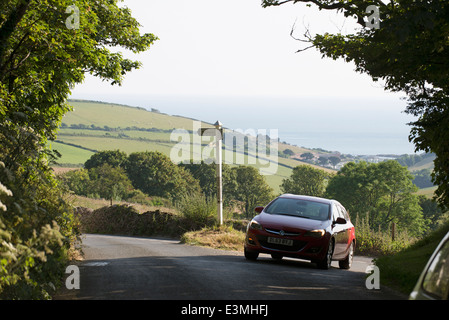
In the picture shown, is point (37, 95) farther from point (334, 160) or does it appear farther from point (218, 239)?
point (334, 160)

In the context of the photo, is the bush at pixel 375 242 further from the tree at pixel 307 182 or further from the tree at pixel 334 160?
the tree at pixel 334 160

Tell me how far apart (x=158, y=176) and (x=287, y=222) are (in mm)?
86560

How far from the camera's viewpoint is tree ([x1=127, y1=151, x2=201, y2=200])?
9831 centimetres

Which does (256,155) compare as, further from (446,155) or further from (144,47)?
(446,155)

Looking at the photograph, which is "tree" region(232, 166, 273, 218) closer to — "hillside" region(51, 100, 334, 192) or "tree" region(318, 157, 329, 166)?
"hillside" region(51, 100, 334, 192)

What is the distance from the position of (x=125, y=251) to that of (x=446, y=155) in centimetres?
998

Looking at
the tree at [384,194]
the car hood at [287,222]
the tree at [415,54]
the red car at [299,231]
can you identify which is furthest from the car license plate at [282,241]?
the tree at [384,194]

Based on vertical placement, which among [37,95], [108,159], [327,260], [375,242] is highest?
[108,159]

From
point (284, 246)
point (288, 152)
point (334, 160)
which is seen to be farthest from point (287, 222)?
point (334, 160)

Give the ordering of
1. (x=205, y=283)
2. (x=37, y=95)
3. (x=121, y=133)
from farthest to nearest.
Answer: (x=121, y=133) < (x=37, y=95) < (x=205, y=283)

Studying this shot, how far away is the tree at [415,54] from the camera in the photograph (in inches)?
386

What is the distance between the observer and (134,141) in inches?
5197

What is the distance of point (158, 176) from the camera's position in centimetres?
9975
